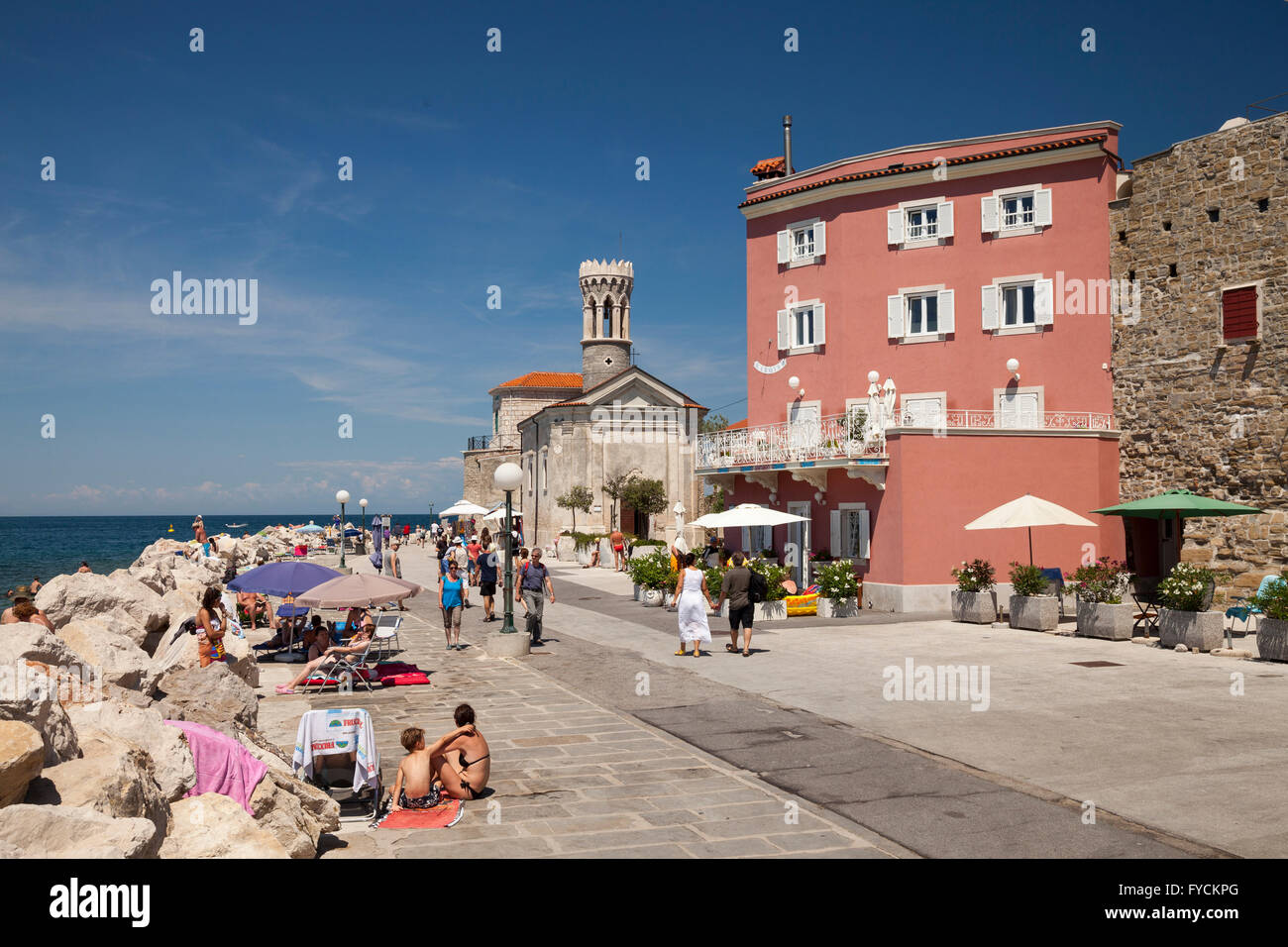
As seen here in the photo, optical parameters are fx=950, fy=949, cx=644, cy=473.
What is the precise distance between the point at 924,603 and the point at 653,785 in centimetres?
1582

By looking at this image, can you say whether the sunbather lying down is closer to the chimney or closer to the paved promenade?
the paved promenade

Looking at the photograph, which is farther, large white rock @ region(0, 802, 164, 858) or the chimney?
the chimney

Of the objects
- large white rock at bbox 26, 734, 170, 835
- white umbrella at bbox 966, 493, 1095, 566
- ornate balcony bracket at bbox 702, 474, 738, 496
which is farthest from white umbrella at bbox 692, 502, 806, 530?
large white rock at bbox 26, 734, 170, 835

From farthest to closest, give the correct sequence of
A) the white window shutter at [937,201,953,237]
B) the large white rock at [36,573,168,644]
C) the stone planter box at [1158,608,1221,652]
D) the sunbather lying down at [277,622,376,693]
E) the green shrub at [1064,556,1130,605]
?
the white window shutter at [937,201,953,237], the green shrub at [1064,556,1130,605], the stone planter box at [1158,608,1221,652], the sunbather lying down at [277,622,376,693], the large white rock at [36,573,168,644]

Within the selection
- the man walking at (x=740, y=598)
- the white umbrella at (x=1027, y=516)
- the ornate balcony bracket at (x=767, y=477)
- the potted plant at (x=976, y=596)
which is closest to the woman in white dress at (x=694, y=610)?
the man walking at (x=740, y=598)

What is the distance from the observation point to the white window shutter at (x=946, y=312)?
2631 cm

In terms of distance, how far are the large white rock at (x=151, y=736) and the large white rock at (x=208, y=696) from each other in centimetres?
195

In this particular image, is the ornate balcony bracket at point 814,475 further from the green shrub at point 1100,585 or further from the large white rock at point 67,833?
the large white rock at point 67,833

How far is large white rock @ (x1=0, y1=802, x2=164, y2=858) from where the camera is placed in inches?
171

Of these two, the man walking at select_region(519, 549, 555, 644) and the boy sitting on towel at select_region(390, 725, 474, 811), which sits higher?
the man walking at select_region(519, 549, 555, 644)

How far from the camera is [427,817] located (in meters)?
7.57

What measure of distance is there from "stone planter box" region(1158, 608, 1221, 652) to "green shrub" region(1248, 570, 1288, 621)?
82 cm

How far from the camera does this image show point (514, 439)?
7788 cm
